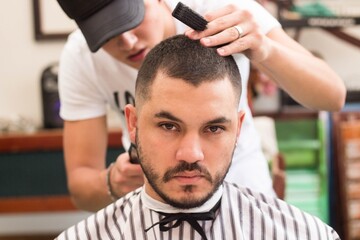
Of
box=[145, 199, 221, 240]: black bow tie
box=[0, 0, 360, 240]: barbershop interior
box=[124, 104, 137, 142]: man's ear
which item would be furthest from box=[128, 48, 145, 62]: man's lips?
box=[0, 0, 360, 240]: barbershop interior

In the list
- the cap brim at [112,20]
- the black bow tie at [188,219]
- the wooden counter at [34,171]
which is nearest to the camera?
the black bow tie at [188,219]

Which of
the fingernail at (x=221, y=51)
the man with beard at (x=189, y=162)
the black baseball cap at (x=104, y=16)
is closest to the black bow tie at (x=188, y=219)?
the man with beard at (x=189, y=162)

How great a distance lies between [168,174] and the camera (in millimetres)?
1139

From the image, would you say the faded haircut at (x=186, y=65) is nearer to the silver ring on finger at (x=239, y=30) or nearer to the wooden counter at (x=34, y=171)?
the silver ring on finger at (x=239, y=30)

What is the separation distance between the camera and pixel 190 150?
1.09 metres

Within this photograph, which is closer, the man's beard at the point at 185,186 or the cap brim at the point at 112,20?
the man's beard at the point at 185,186

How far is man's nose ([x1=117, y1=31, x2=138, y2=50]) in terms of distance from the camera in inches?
56.2

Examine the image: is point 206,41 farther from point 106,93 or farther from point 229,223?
point 106,93

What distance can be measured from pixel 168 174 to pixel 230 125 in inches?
6.7

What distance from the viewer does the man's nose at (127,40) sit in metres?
1.43

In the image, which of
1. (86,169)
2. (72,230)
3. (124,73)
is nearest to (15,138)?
(86,169)

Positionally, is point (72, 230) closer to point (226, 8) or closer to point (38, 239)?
point (226, 8)

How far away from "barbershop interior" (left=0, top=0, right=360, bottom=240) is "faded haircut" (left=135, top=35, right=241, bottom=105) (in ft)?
6.37

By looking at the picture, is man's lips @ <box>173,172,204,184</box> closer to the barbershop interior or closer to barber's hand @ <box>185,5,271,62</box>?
barber's hand @ <box>185,5,271,62</box>
